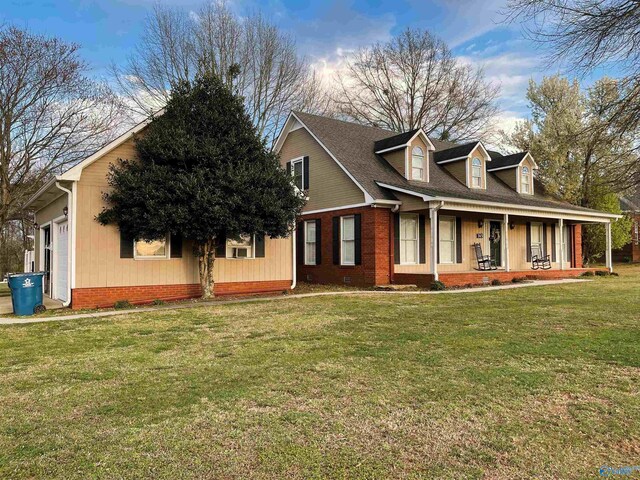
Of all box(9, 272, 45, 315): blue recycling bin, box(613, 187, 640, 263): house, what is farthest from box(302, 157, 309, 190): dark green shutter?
box(613, 187, 640, 263): house

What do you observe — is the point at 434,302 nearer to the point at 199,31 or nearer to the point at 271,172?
the point at 271,172

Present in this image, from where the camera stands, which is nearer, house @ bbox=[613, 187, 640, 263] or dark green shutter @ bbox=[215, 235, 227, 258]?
dark green shutter @ bbox=[215, 235, 227, 258]

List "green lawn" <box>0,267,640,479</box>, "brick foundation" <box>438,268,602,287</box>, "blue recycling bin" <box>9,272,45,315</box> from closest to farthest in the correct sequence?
"green lawn" <box>0,267,640,479</box>, "blue recycling bin" <box>9,272,45,315</box>, "brick foundation" <box>438,268,602,287</box>

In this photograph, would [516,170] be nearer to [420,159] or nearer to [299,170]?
[420,159]

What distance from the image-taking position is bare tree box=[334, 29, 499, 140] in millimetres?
31562

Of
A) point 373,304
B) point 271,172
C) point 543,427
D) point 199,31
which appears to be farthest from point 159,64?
point 543,427

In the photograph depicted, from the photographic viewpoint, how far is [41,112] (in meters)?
19.3

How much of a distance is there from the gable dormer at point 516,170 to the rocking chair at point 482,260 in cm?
483

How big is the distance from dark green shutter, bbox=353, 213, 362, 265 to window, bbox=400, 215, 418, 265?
5.16 feet

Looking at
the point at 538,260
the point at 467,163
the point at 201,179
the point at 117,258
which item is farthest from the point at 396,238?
the point at 117,258

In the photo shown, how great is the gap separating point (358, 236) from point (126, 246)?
7.34m

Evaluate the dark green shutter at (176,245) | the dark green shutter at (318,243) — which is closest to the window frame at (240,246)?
the dark green shutter at (176,245)

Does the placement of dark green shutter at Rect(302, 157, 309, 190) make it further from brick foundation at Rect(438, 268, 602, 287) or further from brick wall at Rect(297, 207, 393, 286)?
brick foundation at Rect(438, 268, 602, 287)

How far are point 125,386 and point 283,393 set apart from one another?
157cm
